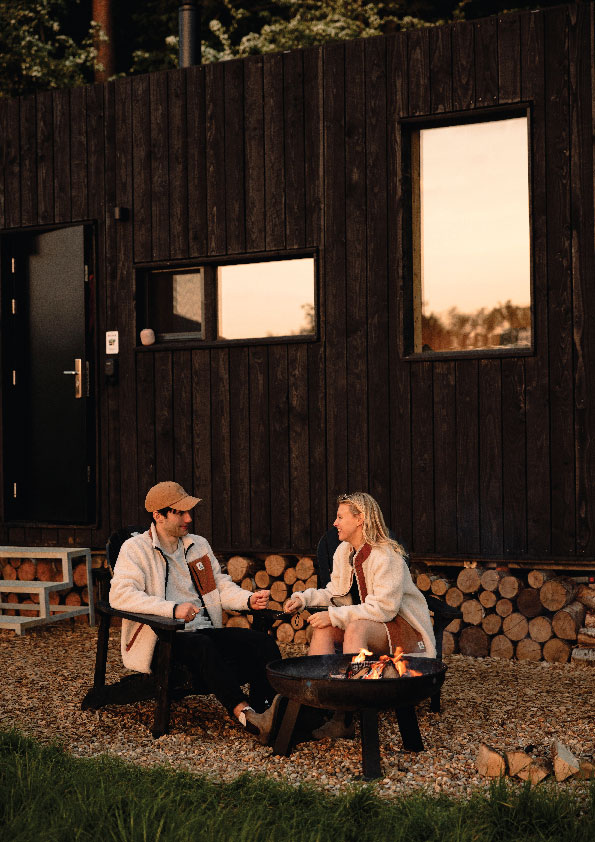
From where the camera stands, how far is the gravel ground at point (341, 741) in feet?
14.4

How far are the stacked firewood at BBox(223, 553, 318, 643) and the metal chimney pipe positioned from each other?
4.34 meters

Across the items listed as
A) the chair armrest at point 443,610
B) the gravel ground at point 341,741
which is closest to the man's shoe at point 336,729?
the gravel ground at point 341,741

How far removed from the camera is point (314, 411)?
7.63 meters

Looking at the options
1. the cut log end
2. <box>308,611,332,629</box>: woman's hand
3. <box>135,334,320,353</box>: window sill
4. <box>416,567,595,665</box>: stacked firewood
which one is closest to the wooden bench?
<box>135,334,320,353</box>: window sill

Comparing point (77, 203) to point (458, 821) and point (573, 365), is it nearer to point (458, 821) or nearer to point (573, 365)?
point (573, 365)

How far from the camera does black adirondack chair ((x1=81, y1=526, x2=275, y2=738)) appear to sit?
497 cm

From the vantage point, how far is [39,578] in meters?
8.70

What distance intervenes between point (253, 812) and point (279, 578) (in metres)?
4.19

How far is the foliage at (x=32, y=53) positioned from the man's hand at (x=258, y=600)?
14110 mm

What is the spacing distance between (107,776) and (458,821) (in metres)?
1.38

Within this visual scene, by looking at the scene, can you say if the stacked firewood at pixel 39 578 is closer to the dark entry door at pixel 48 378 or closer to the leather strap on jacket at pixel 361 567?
the dark entry door at pixel 48 378

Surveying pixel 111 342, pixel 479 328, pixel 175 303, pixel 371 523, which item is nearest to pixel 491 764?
pixel 371 523

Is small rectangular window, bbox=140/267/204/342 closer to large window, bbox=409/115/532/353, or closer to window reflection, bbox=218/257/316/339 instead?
window reflection, bbox=218/257/316/339

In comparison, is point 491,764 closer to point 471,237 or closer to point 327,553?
point 327,553
